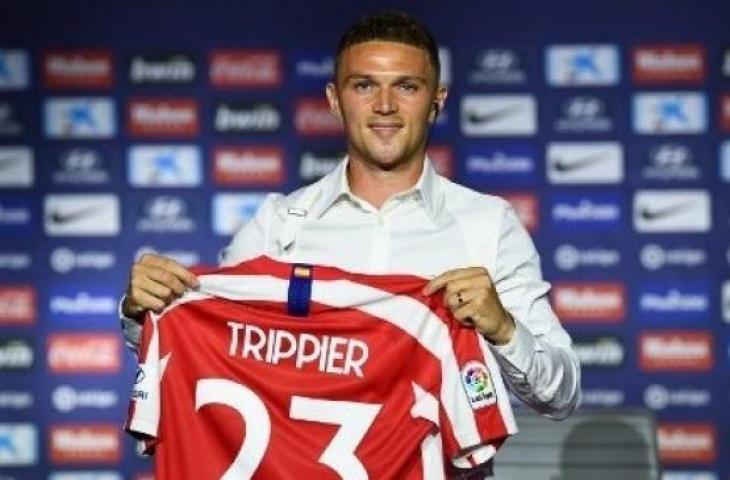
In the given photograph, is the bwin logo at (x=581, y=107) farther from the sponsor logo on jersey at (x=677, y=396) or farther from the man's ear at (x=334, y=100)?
the man's ear at (x=334, y=100)

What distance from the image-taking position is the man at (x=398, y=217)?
7.37 ft

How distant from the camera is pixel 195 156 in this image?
15.5 ft

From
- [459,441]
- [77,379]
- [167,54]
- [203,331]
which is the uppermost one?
[167,54]

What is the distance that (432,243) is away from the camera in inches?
90.8

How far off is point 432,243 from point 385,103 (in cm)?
24

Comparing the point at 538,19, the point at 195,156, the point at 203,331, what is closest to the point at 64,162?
the point at 195,156

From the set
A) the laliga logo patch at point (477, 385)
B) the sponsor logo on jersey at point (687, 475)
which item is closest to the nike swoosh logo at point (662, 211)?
the sponsor logo on jersey at point (687, 475)

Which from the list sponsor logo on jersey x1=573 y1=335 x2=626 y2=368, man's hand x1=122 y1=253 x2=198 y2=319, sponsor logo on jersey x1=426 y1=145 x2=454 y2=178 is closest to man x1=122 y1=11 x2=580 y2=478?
man's hand x1=122 y1=253 x2=198 y2=319

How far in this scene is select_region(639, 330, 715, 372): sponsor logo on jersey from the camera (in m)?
4.67

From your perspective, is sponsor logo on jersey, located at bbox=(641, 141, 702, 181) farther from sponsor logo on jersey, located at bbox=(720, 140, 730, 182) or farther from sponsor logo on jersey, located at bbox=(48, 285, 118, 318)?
sponsor logo on jersey, located at bbox=(48, 285, 118, 318)

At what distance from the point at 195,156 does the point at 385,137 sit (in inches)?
99.3

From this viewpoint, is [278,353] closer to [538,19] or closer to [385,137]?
[385,137]

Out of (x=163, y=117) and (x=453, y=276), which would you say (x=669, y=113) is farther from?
(x=453, y=276)

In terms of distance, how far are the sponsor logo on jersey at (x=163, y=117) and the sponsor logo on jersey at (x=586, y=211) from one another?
1.22 meters
